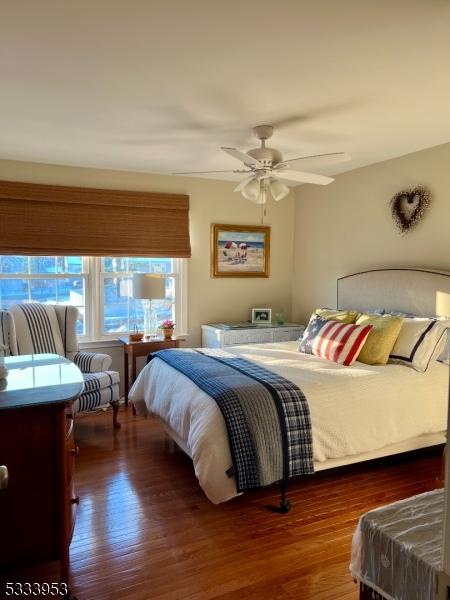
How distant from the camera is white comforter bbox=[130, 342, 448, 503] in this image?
2.44 m

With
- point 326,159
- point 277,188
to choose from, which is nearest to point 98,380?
point 277,188

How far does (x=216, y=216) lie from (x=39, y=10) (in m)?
3.38

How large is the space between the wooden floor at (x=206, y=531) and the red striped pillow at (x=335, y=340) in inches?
33.0

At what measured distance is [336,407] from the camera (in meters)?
2.72

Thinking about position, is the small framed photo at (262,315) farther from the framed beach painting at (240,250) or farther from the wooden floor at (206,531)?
the wooden floor at (206,531)

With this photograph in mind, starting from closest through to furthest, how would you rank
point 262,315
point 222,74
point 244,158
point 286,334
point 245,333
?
point 222,74, point 244,158, point 245,333, point 286,334, point 262,315

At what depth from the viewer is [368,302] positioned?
4281mm

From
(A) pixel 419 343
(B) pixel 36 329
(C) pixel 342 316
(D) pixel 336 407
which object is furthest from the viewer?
(B) pixel 36 329

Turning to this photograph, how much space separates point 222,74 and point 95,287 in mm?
2878

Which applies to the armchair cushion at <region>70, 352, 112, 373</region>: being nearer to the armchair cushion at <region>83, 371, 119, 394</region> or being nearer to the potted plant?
the armchair cushion at <region>83, 371, 119, 394</region>

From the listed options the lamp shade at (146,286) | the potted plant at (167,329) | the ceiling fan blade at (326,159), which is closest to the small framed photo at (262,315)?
the potted plant at (167,329)

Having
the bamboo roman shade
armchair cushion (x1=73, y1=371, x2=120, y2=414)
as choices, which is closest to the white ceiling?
the bamboo roman shade

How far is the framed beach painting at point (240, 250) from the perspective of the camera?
16.8 feet

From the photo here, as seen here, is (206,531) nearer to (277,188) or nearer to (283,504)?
(283,504)
